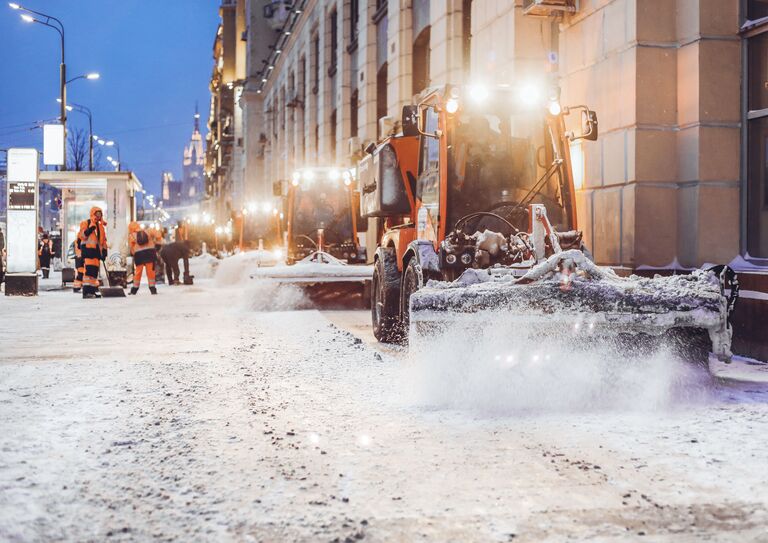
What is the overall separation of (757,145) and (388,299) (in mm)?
4468

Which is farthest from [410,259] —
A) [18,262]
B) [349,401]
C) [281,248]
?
[18,262]

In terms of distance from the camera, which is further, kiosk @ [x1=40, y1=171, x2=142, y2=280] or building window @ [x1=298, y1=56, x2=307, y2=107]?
building window @ [x1=298, y1=56, x2=307, y2=107]

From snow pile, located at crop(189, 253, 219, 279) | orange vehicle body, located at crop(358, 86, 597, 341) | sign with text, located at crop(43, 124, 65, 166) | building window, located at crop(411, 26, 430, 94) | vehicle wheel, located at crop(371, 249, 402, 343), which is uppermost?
building window, located at crop(411, 26, 430, 94)

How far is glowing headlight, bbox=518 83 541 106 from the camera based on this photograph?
8.47m

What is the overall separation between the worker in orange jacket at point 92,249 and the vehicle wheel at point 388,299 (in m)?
9.74

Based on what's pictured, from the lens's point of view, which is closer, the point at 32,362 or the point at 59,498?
the point at 59,498

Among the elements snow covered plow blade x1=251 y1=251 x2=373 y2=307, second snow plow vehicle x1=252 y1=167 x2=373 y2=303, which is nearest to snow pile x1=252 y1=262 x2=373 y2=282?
snow covered plow blade x1=251 y1=251 x2=373 y2=307

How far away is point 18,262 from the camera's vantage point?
19.5m

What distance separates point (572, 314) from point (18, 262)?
651 inches

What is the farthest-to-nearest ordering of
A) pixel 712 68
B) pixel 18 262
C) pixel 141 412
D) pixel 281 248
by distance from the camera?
pixel 281 248 < pixel 18 262 < pixel 712 68 < pixel 141 412

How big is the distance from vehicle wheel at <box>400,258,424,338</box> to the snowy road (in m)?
0.83

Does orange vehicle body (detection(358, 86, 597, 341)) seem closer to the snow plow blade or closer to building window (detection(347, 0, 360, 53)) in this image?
the snow plow blade

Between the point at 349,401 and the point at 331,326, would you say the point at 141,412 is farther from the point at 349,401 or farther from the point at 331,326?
the point at 331,326

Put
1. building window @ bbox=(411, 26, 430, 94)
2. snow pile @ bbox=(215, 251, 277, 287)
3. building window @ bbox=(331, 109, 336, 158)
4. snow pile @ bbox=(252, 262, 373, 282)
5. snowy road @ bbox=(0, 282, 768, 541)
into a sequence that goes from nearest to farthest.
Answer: snowy road @ bbox=(0, 282, 768, 541) → snow pile @ bbox=(252, 262, 373, 282) → building window @ bbox=(411, 26, 430, 94) → snow pile @ bbox=(215, 251, 277, 287) → building window @ bbox=(331, 109, 336, 158)
